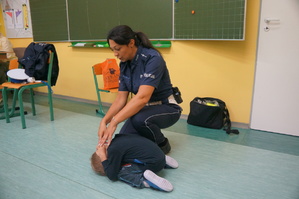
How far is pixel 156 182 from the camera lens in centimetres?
170

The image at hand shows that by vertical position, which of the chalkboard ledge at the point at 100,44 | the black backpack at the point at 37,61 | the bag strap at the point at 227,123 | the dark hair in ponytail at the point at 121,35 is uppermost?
the dark hair in ponytail at the point at 121,35

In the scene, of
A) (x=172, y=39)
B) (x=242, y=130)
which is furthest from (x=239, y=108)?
(x=172, y=39)

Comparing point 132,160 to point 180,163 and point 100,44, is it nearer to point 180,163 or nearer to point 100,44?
point 180,163

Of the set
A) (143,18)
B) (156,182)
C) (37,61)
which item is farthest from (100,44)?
(156,182)

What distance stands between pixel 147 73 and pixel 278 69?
5.07 ft

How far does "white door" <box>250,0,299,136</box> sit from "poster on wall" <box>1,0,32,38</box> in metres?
3.92

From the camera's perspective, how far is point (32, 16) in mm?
4488

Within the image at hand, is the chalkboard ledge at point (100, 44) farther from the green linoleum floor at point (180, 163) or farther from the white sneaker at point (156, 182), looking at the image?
the white sneaker at point (156, 182)

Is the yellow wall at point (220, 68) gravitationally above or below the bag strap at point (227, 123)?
above

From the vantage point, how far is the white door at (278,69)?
2.52 metres

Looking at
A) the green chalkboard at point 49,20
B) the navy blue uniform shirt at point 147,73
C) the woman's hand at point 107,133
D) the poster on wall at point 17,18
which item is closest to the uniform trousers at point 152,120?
the navy blue uniform shirt at point 147,73

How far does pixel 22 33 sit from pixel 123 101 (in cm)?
362

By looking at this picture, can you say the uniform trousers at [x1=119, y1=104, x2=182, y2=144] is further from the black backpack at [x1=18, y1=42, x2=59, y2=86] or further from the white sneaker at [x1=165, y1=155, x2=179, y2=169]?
the black backpack at [x1=18, y1=42, x2=59, y2=86]

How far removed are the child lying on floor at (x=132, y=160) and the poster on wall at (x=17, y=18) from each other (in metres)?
3.76
